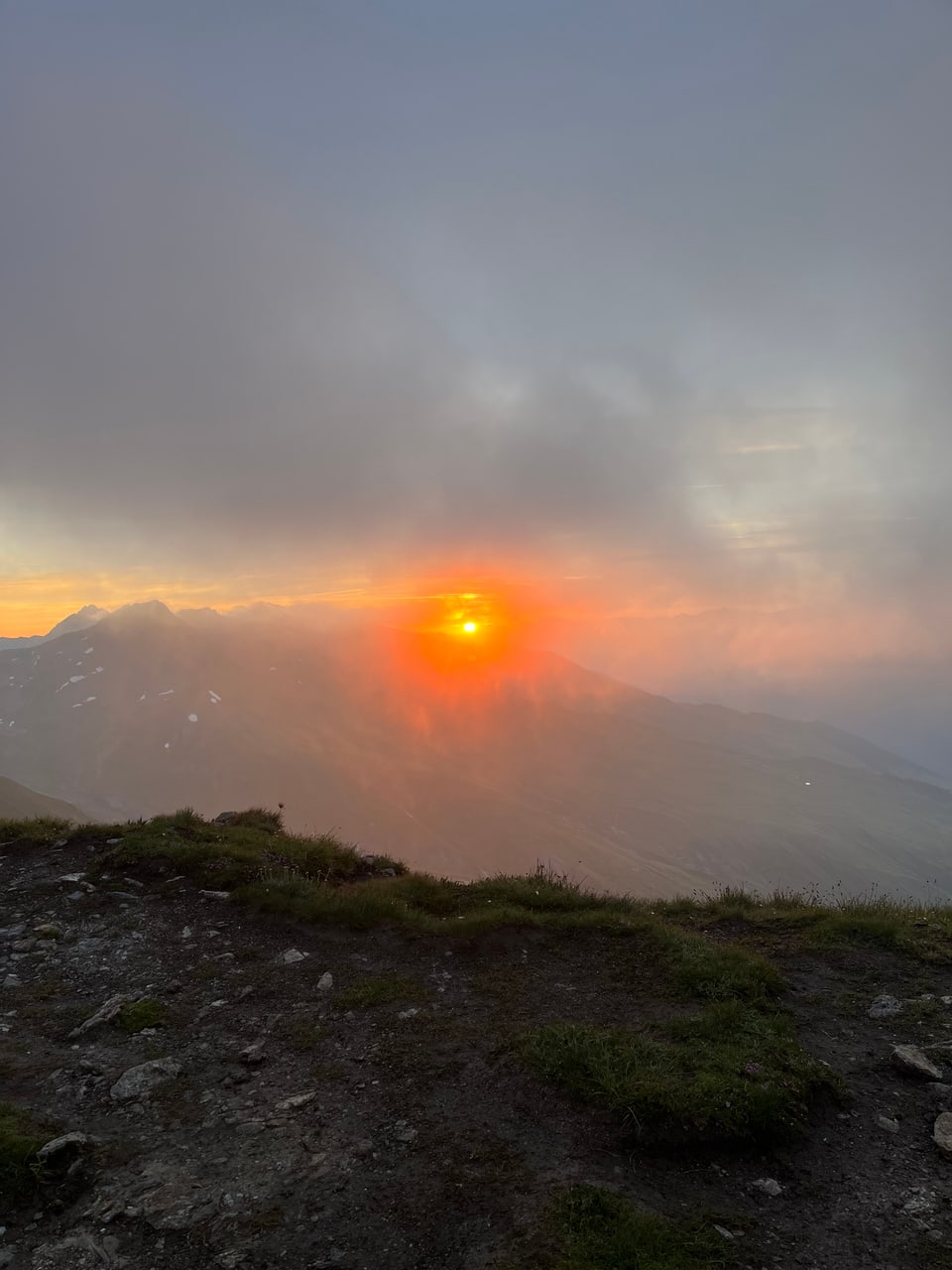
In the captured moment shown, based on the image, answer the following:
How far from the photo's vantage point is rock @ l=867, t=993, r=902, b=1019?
9.10 m

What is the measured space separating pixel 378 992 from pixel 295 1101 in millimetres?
2401

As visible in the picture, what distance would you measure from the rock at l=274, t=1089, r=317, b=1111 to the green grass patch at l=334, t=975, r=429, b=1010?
1.86 m

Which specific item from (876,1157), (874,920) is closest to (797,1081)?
(876,1157)

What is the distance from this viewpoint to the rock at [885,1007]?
9102mm

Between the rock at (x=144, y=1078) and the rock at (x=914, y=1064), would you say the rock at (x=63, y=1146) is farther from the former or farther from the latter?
the rock at (x=914, y=1064)

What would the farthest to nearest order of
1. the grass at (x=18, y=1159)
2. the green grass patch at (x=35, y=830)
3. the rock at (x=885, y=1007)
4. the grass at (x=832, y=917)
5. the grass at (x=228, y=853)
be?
the green grass patch at (x=35, y=830) < the grass at (x=228, y=853) < the grass at (x=832, y=917) < the rock at (x=885, y=1007) < the grass at (x=18, y=1159)

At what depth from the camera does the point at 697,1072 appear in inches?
286

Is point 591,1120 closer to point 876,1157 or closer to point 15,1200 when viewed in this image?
point 876,1157

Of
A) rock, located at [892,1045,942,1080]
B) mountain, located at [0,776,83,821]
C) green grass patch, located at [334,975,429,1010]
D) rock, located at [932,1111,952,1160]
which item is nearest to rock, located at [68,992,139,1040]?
green grass patch, located at [334,975,429,1010]

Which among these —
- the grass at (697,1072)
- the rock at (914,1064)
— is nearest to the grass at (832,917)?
the rock at (914,1064)

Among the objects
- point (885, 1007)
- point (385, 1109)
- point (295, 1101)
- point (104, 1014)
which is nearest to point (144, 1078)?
point (104, 1014)

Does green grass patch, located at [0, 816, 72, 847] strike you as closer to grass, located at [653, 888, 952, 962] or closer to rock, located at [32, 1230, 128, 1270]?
rock, located at [32, 1230, 128, 1270]

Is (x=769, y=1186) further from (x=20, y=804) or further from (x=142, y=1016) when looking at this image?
(x=20, y=804)

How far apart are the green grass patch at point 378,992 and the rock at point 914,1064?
628 cm
